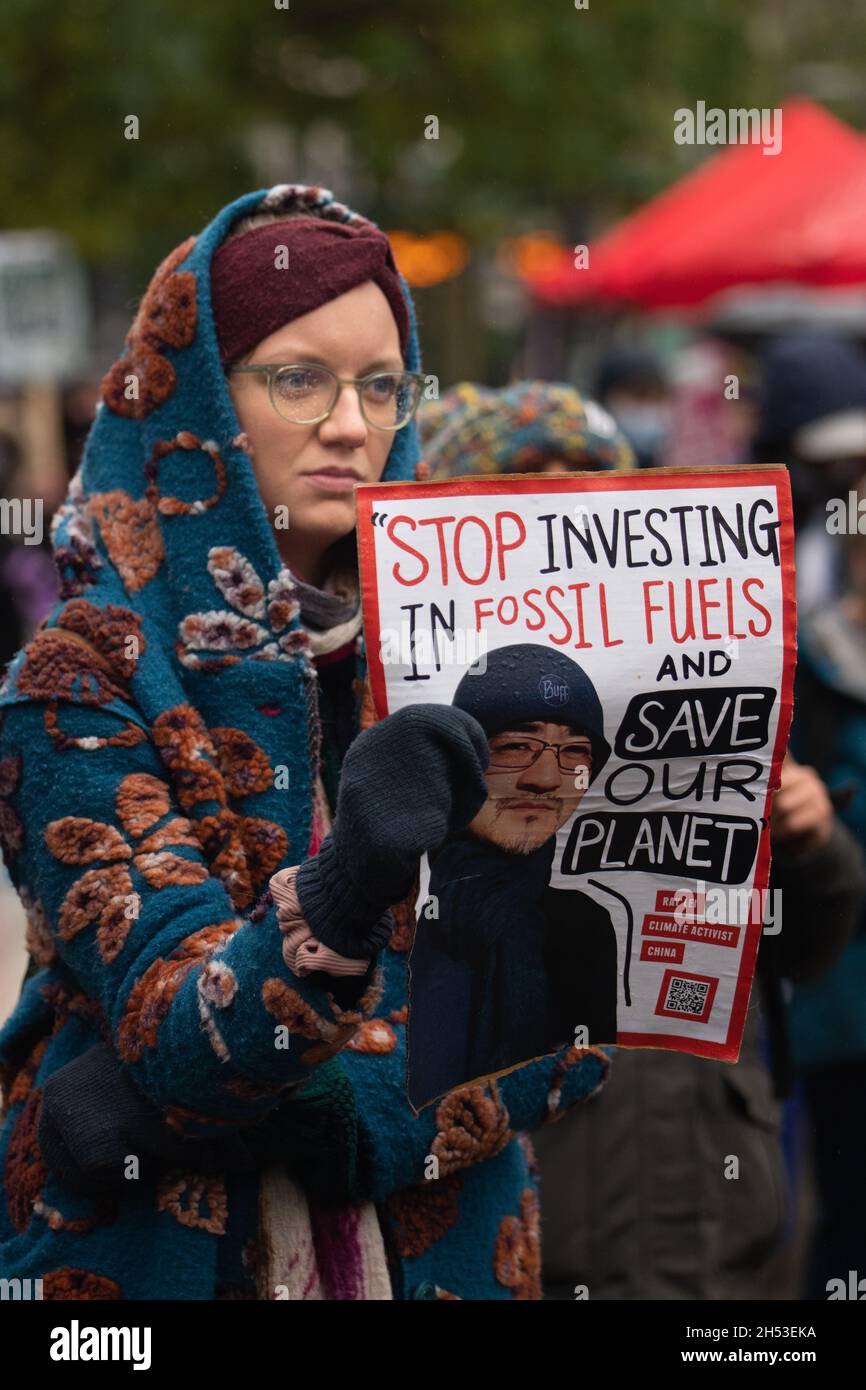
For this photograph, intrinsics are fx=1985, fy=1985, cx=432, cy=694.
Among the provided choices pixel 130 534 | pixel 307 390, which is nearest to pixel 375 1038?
pixel 130 534

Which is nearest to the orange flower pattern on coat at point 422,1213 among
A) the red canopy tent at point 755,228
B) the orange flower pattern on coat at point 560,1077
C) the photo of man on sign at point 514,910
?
the orange flower pattern on coat at point 560,1077

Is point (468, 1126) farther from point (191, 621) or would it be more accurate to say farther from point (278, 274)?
point (278, 274)

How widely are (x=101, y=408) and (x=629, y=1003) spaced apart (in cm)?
92

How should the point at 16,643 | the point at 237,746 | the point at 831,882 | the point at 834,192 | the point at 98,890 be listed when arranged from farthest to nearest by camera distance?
the point at 834,192
the point at 16,643
the point at 831,882
the point at 237,746
the point at 98,890

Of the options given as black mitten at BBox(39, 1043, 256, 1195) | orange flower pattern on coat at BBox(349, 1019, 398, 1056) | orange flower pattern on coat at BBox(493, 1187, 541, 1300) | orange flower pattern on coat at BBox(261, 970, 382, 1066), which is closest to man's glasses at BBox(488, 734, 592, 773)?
orange flower pattern on coat at BBox(261, 970, 382, 1066)

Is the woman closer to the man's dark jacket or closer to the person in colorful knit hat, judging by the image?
the man's dark jacket

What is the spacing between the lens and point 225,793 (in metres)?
2.17

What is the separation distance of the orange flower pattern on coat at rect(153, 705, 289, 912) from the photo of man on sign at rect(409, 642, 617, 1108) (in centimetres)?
25

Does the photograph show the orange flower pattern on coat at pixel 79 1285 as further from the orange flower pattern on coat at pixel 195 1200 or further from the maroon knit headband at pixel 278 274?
the maroon knit headband at pixel 278 274

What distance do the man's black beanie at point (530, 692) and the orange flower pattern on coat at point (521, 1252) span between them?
0.68 metres

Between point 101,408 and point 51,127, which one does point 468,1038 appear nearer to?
point 101,408

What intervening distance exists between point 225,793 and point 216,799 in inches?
1.0

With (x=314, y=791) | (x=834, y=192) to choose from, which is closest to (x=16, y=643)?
(x=314, y=791)

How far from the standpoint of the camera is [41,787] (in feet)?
6.88
